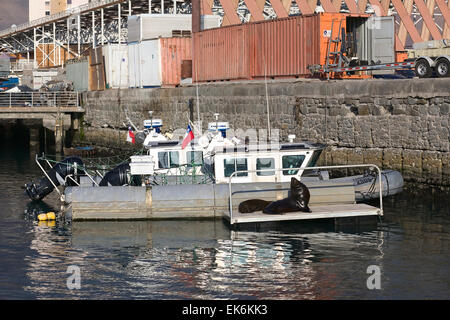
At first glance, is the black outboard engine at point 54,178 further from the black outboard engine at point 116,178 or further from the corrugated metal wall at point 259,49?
the corrugated metal wall at point 259,49

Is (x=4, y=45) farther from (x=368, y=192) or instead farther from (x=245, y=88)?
(x=368, y=192)

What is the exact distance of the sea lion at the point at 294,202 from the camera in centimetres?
2002

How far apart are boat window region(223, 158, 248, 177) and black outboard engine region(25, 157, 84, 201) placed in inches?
212

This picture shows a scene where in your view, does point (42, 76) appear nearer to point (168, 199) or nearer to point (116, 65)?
point (116, 65)

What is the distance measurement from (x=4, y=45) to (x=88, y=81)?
60425 mm

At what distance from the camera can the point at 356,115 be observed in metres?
28.3

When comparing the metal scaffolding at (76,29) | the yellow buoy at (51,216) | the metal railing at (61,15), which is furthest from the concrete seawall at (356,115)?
the metal railing at (61,15)

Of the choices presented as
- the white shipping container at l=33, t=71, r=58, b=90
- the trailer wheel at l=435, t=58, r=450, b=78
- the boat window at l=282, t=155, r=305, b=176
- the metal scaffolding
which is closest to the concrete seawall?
the trailer wheel at l=435, t=58, r=450, b=78

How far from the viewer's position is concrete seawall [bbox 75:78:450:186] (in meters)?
25.0

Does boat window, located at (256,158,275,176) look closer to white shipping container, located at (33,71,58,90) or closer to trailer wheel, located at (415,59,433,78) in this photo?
trailer wheel, located at (415,59,433,78)

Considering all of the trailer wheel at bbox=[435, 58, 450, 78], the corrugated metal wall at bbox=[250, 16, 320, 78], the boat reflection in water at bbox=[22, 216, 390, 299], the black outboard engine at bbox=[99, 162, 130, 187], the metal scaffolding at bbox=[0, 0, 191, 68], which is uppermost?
the metal scaffolding at bbox=[0, 0, 191, 68]

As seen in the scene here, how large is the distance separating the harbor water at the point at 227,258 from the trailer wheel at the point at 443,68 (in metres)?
5.23

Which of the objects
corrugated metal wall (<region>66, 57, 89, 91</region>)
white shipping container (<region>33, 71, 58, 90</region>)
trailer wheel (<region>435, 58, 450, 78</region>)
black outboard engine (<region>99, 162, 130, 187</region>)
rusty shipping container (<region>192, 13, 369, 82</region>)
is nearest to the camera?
black outboard engine (<region>99, 162, 130, 187</region>)

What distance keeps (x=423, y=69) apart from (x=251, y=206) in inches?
419
